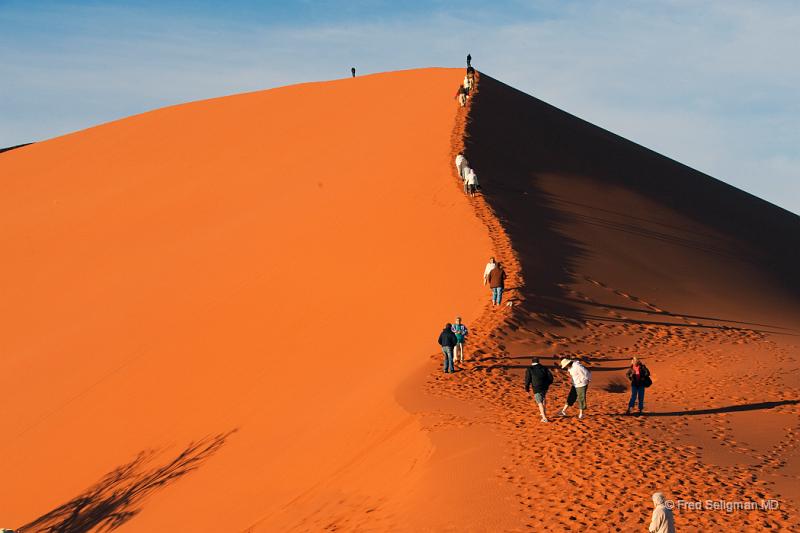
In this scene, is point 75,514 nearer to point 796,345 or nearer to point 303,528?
point 303,528

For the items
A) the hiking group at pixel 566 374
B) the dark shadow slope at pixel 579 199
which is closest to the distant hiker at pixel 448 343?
the hiking group at pixel 566 374

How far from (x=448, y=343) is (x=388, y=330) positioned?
3099mm

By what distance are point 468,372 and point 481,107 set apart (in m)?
18.6

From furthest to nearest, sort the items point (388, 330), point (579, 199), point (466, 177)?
point (579, 199) < point (466, 177) < point (388, 330)

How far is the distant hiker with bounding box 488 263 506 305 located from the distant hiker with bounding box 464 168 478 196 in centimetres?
608

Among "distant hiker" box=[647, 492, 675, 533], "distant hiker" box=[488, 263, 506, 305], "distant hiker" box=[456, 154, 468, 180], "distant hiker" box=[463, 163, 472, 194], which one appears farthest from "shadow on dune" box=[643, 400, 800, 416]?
"distant hiker" box=[456, 154, 468, 180]

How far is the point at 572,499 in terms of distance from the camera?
30.8ft

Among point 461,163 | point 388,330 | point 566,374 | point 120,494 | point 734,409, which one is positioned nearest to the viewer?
point 734,409

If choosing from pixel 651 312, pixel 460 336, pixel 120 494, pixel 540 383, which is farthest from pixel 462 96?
pixel 120 494

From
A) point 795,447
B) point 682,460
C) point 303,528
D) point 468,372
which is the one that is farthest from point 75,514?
point 795,447

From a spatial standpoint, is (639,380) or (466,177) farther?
(466,177)

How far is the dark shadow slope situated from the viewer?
21.4 meters

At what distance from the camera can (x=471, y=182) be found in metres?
22.8

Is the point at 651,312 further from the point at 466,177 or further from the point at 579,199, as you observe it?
the point at 579,199
